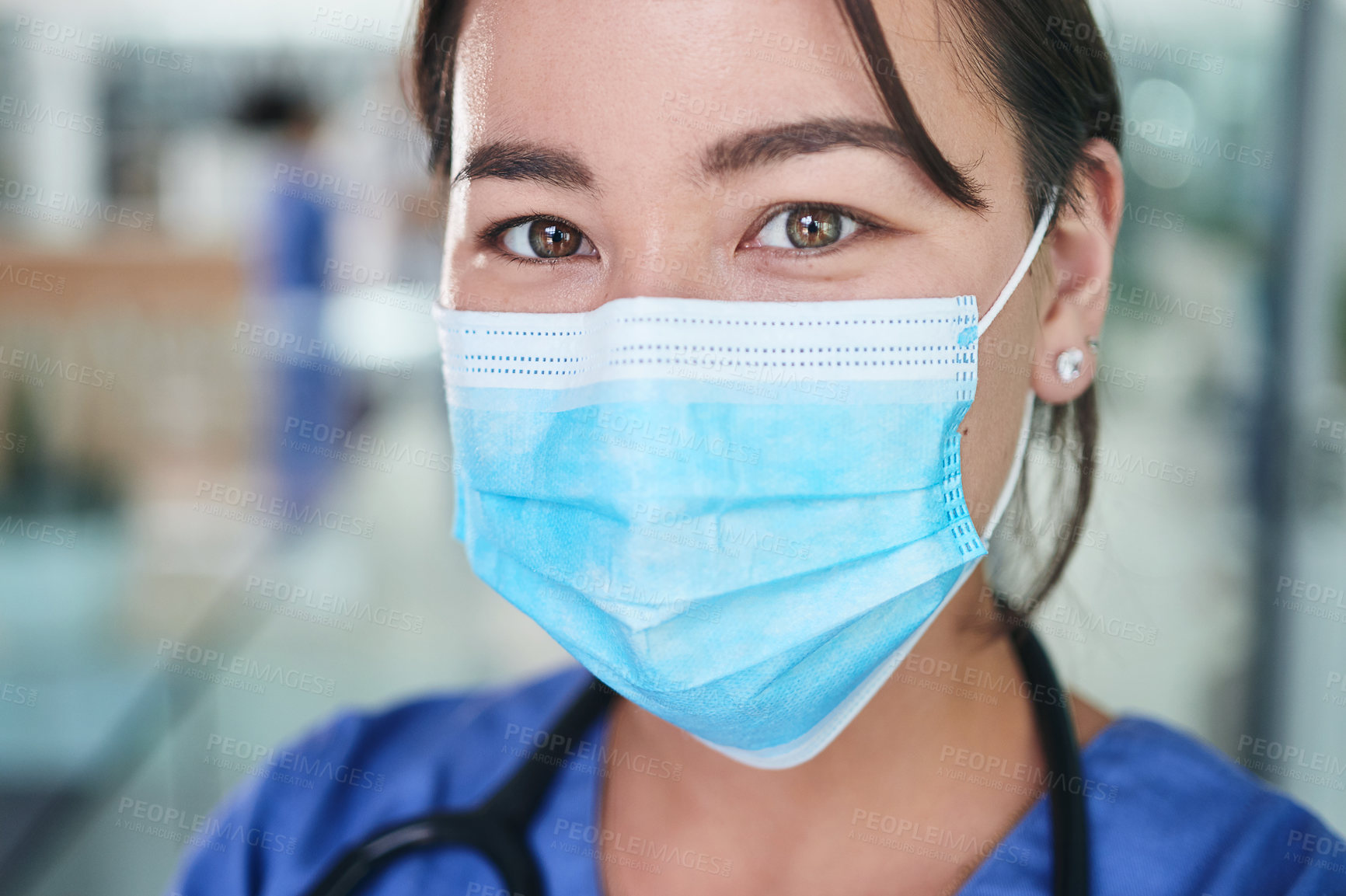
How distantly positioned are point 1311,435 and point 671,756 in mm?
1473

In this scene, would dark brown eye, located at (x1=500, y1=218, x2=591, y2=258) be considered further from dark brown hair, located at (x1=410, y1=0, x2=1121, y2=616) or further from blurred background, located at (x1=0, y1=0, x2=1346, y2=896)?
blurred background, located at (x1=0, y1=0, x2=1346, y2=896)

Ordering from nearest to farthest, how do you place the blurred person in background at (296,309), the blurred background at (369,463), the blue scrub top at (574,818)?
the blue scrub top at (574,818) < the blurred background at (369,463) < the blurred person in background at (296,309)

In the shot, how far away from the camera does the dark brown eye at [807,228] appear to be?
33.5 inches

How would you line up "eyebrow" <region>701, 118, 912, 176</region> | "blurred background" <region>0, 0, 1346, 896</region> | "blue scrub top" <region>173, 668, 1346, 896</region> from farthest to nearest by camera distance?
"blurred background" <region>0, 0, 1346, 896</region> → "blue scrub top" <region>173, 668, 1346, 896</region> → "eyebrow" <region>701, 118, 912, 176</region>

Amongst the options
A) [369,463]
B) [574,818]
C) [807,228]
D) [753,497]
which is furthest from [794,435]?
[369,463]

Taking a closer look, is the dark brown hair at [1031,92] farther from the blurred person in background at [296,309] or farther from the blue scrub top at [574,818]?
the blurred person in background at [296,309]

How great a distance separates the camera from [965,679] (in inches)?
39.8

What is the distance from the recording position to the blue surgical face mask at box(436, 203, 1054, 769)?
2.66ft

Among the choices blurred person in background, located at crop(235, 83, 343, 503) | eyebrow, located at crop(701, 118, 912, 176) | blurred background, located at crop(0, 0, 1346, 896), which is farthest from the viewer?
blurred person in background, located at crop(235, 83, 343, 503)

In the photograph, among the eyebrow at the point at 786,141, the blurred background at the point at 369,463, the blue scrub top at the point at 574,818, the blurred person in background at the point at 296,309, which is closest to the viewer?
the eyebrow at the point at 786,141

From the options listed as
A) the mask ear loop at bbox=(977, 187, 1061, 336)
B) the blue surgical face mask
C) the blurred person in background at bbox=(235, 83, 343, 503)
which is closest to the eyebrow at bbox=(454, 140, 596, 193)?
the blue surgical face mask

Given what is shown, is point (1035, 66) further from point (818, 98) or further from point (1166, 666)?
point (1166, 666)

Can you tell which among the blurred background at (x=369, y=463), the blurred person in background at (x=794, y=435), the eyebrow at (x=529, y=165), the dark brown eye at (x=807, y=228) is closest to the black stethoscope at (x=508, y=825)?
the blurred person in background at (x=794, y=435)

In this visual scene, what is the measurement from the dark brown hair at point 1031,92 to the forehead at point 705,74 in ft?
0.06
